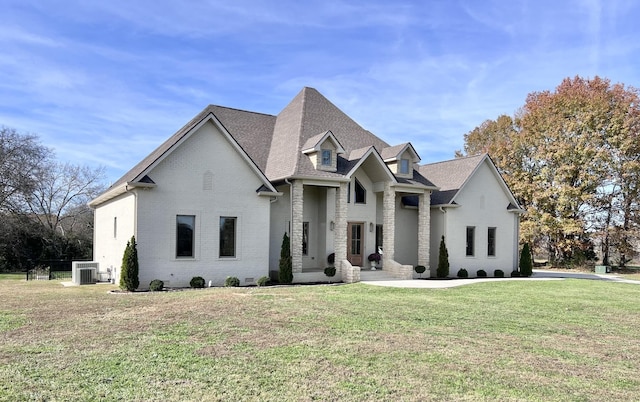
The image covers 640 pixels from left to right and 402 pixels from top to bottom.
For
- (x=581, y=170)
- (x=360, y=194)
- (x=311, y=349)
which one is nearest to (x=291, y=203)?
(x=360, y=194)

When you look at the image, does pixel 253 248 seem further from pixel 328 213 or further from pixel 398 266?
pixel 398 266

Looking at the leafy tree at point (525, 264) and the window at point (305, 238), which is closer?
the window at point (305, 238)

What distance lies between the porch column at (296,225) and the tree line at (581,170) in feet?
81.1

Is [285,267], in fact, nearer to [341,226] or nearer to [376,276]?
[341,226]

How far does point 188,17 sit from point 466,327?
11.8m

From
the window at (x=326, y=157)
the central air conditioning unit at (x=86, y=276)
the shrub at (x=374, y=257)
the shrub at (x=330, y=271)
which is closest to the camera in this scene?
the central air conditioning unit at (x=86, y=276)

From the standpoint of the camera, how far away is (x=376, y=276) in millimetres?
24078

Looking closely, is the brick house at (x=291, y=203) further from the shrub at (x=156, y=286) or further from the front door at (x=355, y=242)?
the shrub at (x=156, y=286)

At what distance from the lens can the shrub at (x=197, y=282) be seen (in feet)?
62.7

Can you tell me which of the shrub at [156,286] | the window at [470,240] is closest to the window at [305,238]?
the shrub at [156,286]

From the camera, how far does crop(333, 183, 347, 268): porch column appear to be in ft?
75.9

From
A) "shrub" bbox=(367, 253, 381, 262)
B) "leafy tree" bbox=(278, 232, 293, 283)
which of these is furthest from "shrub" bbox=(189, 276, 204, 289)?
"shrub" bbox=(367, 253, 381, 262)

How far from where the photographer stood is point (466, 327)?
11422mm

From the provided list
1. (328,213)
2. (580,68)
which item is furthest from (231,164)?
(580,68)
